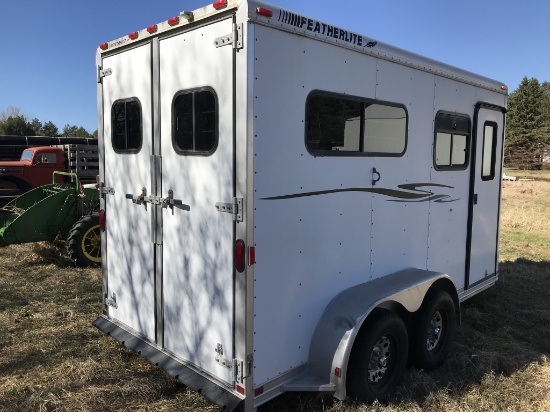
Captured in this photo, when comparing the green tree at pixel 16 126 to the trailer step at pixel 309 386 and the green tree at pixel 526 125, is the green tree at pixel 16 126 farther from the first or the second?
the green tree at pixel 526 125

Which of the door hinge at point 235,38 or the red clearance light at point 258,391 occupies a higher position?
the door hinge at point 235,38

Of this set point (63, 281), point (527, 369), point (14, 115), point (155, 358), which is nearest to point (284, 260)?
point (155, 358)

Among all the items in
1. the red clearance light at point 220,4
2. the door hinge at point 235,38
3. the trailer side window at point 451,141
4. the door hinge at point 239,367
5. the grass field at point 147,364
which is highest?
the red clearance light at point 220,4

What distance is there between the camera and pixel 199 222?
3.13 meters

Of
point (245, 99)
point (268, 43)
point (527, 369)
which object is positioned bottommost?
point (527, 369)

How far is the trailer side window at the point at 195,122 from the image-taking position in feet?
9.81

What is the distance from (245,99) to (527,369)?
350 cm

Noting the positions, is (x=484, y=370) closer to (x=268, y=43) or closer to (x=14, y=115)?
(x=268, y=43)

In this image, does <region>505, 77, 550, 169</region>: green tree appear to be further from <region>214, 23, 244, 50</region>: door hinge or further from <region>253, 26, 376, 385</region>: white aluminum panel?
<region>214, 23, 244, 50</region>: door hinge

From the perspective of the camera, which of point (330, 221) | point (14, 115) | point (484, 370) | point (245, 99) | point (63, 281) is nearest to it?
point (245, 99)

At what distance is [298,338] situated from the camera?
10.4 ft

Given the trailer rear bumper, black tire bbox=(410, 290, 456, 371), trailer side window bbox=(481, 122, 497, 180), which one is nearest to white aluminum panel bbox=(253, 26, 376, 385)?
the trailer rear bumper

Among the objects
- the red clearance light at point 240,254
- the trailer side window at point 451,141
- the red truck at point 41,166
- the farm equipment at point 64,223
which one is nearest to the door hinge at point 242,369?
the red clearance light at point 240,254

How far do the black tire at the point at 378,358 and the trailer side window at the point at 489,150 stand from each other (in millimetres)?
2619
